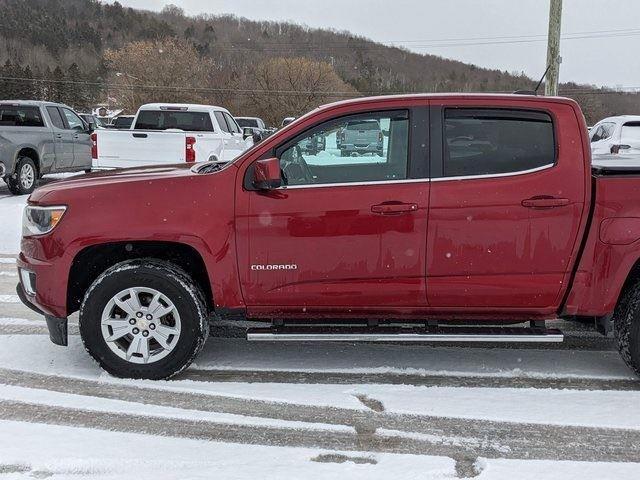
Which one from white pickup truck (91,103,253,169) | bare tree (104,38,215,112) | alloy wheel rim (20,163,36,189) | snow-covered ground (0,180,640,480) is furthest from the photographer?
bare tree (104,38,215,112)

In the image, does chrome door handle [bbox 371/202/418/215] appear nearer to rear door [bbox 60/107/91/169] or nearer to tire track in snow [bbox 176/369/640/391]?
tire track in snow [bbox 176/369/640/391]

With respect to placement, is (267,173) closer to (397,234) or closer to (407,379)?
(397,234)

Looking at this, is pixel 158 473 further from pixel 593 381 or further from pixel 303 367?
pixel 593 381

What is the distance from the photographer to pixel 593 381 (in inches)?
170

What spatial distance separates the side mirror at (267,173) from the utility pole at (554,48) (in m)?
10.5

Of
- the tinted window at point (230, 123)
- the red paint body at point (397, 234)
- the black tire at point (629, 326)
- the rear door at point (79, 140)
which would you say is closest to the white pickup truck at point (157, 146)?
the tinted window at point (230, 123)

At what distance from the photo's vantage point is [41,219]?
4246 mm

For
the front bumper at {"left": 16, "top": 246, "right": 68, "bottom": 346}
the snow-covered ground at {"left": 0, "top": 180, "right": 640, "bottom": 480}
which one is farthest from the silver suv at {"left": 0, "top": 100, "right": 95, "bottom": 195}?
the front bumper at {"left": 16, "top": 246, "right": 68, "bottom": 346}

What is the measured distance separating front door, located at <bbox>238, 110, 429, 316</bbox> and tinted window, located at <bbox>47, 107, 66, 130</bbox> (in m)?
12.7

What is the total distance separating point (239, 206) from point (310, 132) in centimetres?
69

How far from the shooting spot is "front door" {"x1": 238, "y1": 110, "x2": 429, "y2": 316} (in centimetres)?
406

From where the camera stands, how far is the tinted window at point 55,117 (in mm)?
15131

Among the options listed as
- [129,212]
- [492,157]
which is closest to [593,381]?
[492,157]

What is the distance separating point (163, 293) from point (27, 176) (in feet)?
37.6
